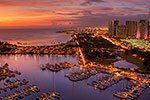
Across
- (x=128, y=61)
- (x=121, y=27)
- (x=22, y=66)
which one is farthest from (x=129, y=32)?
(x=22, y=66)

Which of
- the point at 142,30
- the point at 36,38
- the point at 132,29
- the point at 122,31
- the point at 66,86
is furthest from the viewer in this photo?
the point at 132,29

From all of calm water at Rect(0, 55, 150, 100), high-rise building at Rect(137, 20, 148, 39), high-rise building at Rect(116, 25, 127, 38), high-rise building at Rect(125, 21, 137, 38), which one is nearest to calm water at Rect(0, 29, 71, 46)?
high-rise building at Rect(116, 25, 127, 38)

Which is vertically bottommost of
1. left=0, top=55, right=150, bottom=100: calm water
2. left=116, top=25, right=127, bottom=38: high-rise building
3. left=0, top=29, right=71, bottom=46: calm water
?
left=0, top=55, right=150, bottom=100: calm water

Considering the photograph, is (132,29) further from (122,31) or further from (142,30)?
(142,30)

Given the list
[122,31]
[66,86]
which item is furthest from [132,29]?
[66,86]

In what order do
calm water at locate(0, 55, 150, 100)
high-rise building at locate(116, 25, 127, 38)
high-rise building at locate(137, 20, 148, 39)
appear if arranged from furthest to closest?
high-rise building at locate(116, 25, 127, 38) → high-rise building at locate(137, 20, 148, 39) → calm water at locate(0, 55, 150, 100)

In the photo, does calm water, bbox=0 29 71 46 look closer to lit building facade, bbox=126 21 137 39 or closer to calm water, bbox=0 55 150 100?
lit building facade, bbox=126 21 137 39

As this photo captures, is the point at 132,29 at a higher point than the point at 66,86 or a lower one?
higher

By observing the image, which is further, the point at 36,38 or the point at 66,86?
the point at 36,38

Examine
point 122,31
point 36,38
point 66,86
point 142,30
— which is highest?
point 142,30

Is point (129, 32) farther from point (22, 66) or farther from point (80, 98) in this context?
point (80, 98)

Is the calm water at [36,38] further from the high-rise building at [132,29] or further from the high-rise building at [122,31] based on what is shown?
the high-rise building at [132,29]
